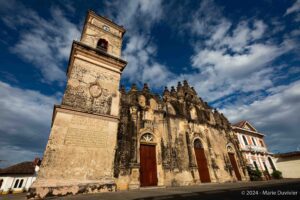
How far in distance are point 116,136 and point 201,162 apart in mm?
8504

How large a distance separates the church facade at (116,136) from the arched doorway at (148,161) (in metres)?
0.06

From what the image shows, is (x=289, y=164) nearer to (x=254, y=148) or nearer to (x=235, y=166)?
(x=254, y=148)

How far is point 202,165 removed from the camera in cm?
1354

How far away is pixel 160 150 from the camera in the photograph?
11.6 m

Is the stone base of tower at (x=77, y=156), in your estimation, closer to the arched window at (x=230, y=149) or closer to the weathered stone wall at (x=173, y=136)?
the weathered stone wall at (x=173, y=136)

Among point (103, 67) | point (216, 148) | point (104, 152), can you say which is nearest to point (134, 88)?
point (103, 67)

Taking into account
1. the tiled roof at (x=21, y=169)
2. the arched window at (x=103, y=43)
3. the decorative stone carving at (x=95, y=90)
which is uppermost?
the arched window at (x=103, y=43)

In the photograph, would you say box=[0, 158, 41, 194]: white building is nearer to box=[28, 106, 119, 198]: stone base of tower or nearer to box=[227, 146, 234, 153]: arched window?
box=[28, 106, 119, 198]: stone base of tower

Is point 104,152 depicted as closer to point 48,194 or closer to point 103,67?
point 48,194

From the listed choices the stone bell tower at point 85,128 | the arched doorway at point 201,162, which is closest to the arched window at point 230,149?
the arched doorway at point 201,162

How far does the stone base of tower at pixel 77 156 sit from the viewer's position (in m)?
6.87

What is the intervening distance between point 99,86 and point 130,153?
16.6ft

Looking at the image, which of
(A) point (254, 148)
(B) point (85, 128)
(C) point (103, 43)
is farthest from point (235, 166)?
(C) point (103, 43)

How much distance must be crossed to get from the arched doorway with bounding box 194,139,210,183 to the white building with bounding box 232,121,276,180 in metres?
11.6
